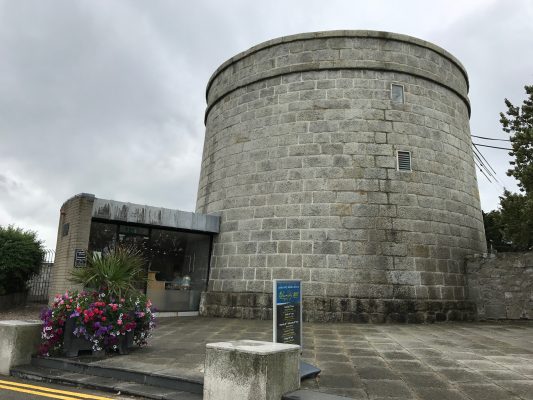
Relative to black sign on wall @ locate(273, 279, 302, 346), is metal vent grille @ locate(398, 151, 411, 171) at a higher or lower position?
higher

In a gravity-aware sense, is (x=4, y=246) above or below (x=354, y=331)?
above

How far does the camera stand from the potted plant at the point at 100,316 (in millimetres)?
6770

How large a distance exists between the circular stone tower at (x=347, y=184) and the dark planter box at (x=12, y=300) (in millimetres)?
8665

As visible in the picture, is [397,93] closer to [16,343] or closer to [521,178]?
[521,178]

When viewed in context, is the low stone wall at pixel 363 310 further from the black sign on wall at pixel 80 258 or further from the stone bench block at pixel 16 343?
the stone bench block at pixel 16 343

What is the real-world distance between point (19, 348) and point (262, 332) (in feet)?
15.8

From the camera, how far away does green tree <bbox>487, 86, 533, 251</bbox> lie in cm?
1563

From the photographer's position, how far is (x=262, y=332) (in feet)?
30.6

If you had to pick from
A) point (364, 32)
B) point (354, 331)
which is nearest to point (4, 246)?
point (354, 331)

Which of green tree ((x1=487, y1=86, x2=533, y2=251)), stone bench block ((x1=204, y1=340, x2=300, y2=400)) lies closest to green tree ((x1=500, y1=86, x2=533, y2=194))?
green tree ((x1=487, y1=86, x2=533, y2=251))

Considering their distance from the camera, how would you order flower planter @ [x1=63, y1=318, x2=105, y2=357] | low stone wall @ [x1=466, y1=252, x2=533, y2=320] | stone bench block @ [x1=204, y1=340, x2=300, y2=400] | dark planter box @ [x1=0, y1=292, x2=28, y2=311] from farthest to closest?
1. dark planter box @ [x1=0, y1=292, x2=28, y2=311]
2. low stone wall @ [x1=466, y1=252, x2=533, y2=320]
3. flower planter @ [x1=63, y1=318, x2=105, y2=357]
4. stone bench block @ [x1=204, y1=340, x2=300, y2=400]

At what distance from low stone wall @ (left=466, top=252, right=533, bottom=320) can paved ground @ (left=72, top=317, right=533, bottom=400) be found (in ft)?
4.46

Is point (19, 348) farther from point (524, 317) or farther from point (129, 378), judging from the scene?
point (524, 317)

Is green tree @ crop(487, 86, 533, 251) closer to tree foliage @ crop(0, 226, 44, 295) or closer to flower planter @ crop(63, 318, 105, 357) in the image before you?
flower planter @ crop(63, 318, 105, 357)
